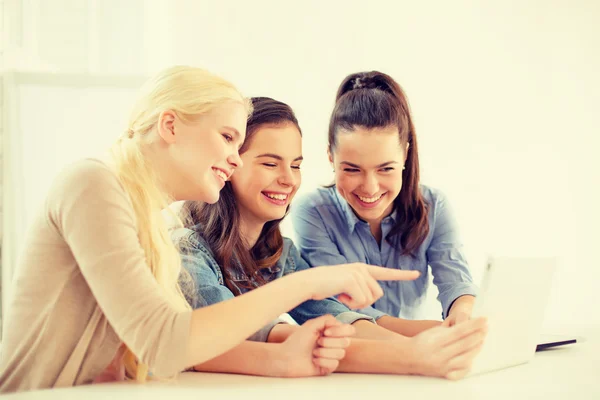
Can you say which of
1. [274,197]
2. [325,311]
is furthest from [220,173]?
[325,311]

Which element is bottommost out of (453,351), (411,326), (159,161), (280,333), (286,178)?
(411,326)

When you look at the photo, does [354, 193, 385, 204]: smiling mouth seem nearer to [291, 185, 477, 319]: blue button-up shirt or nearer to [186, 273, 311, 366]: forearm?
[291, 185, 477, 319]: blue button-up shirt

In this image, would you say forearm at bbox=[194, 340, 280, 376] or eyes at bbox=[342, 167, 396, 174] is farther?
eyes at bbox=[342, 167, 396, 174]

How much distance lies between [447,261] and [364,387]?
0.94 metres

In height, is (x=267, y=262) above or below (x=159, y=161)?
below


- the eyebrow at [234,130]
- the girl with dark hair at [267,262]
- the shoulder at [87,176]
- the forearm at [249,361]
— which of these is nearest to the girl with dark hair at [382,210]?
the girl with dark hair at [267,262]

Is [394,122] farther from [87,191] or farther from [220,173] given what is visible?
[87,191]

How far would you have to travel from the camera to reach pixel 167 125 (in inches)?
48.1

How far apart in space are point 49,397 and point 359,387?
0.45 metres

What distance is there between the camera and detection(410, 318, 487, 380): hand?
1.08 metres

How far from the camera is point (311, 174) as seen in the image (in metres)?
3.16

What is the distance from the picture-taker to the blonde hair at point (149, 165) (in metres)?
1.13

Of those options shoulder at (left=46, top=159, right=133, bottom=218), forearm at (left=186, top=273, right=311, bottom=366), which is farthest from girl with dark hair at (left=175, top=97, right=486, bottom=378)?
shoulder at (left=46, top=159, right=133, bottom=218)

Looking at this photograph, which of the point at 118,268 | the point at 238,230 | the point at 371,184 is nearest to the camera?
the point at 118,268
